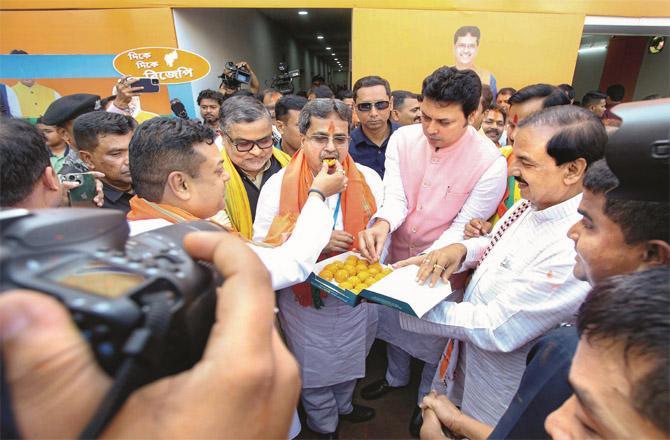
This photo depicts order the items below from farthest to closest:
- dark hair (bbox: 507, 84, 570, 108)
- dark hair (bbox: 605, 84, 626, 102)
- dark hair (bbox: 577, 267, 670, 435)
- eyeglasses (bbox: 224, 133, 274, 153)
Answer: dark hair (bbox: 605, 84, 626, 102), dark hair (bbox: 507, 84, 570, 108), eyeglasses (bbox: 224, 133, 274, 153), dark hair (bbox: 577, 267, 670, 435)

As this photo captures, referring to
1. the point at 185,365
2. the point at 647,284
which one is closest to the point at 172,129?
the point at 185,365

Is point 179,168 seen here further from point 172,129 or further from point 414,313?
point 414,313

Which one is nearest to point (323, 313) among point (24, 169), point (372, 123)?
point (24, 169)

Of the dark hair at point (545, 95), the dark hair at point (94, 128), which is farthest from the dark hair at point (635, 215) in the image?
the dark hair at point (94, 128)

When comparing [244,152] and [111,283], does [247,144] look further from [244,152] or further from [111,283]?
[111,283]

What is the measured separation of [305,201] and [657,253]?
149 cm

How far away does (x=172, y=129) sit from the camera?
135 centimetres

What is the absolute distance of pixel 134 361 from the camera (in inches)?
14.7

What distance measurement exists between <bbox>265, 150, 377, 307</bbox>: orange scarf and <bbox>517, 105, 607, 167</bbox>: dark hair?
1031 millimetres

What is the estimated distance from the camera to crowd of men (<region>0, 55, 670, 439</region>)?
418 millimetres

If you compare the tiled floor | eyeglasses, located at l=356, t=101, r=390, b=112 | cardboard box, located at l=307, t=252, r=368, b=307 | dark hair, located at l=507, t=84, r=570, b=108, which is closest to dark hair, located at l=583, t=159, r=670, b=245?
cardboard box, located at l=307, t=252, r=368, b=307

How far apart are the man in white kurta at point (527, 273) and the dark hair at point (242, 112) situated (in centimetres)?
139

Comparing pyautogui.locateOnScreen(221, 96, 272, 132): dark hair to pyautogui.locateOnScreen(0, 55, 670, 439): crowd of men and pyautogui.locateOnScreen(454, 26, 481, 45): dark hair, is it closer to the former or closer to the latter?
pyautogui.locateOnScreen(0, 55, 670, 439): crowd of men

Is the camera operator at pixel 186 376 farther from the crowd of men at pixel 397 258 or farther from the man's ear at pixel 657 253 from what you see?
Result: the man's ear at pixel 657 253
